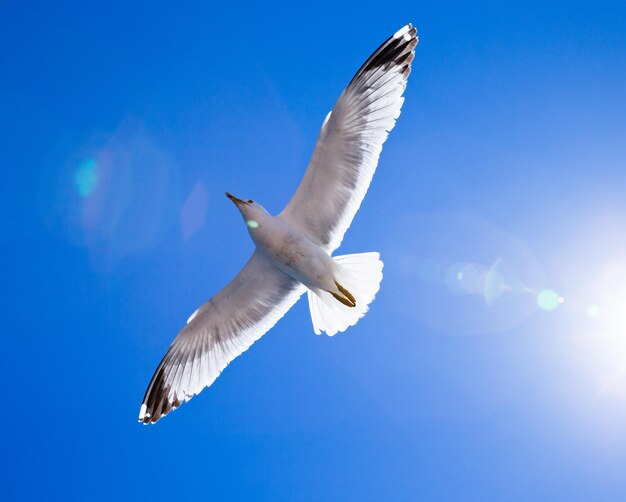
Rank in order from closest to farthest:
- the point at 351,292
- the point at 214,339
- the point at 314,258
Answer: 1. the point at 314,258
2. the point at 351,292
3. the point at 214,339

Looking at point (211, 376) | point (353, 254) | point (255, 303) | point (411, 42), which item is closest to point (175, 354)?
point (211, 376)

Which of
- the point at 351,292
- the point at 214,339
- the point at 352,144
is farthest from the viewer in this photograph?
the point at 214,339

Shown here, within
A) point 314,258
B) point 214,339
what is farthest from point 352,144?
point 214,339

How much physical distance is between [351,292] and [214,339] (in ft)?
5.04

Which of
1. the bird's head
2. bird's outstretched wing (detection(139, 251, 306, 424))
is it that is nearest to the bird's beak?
the bird's head

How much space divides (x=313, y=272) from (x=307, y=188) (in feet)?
2.53

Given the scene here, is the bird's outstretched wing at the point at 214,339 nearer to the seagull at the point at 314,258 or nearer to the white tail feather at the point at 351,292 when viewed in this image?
the seagull at the point at 314,258

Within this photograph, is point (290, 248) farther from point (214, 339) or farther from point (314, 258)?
point (214, 339)

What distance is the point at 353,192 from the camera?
18.0ft

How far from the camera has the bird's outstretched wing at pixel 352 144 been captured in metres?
4.98

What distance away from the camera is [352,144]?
5199 millimetres


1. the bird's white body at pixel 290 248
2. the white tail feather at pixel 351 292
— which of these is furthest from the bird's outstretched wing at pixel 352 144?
the white tail feather at pixel 351 292

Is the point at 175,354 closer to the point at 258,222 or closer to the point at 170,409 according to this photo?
the point at 170,409

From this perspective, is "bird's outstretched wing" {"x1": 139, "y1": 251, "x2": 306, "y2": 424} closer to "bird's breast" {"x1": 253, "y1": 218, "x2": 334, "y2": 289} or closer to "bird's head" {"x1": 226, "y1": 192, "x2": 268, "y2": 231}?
"bird's breast" {"x1": 253, "y1": 218, "x2": 334, "y2": 289}
